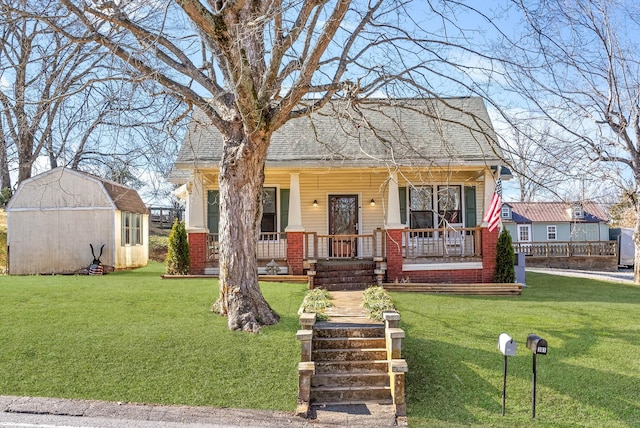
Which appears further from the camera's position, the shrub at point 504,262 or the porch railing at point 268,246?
the porch railing at point 268,246

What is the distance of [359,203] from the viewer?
14156mm

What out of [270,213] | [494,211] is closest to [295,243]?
[270,213]

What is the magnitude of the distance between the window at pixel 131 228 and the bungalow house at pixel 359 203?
14.0ft

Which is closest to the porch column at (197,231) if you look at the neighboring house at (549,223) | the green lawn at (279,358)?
the green lawn at (279,358)

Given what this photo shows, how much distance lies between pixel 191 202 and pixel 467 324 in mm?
7916

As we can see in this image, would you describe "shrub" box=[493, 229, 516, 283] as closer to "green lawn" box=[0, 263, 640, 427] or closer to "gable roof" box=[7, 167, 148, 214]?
"green lawn" box=[0, 263, 640, 427]

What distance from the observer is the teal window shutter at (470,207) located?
13797 millimetres

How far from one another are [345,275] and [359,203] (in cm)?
297

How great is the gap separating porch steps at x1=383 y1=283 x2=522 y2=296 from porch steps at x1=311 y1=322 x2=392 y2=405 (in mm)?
4782

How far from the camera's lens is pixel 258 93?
23.1 feet

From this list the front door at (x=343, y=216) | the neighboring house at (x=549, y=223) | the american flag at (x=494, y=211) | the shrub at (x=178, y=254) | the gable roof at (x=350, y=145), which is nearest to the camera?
the american flag at (x=494, y=211)

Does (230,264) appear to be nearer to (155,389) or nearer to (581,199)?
(155,389)

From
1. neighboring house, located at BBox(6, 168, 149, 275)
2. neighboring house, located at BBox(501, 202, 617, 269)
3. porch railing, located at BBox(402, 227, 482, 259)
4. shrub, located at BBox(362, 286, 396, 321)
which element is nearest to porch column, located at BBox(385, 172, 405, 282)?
porch railing, located at BBox(402, 227, 482, 259)

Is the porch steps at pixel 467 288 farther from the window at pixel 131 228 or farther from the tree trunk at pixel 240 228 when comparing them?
the window at pixel 131 228
